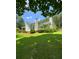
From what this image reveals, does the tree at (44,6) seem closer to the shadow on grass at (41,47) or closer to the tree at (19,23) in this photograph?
the tree at (19,23)

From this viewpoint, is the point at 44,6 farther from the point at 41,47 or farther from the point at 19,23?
the point at 41,47

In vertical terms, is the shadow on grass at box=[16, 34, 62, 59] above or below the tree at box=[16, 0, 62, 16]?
below

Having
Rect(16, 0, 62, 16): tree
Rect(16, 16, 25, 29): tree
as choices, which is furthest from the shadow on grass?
Rect(16, 0, 62, 16): tree

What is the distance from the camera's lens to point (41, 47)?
211cm

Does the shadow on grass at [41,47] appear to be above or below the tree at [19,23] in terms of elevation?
below

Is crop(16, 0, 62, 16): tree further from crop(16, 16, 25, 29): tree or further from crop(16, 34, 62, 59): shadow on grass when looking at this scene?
crop(16, 34, 62, 59): shadow on grass

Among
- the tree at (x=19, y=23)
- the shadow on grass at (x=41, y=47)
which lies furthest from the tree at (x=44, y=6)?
the shadow on grass at (x=41, y=47)

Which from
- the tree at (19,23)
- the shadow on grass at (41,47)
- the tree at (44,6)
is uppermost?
the tree at (44,6)

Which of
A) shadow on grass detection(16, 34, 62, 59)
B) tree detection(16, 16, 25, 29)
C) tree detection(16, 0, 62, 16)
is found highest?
tree detection(16, 0, 62, 16)

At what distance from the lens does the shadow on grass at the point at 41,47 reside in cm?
209

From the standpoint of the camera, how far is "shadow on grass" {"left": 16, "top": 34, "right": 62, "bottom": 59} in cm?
209
